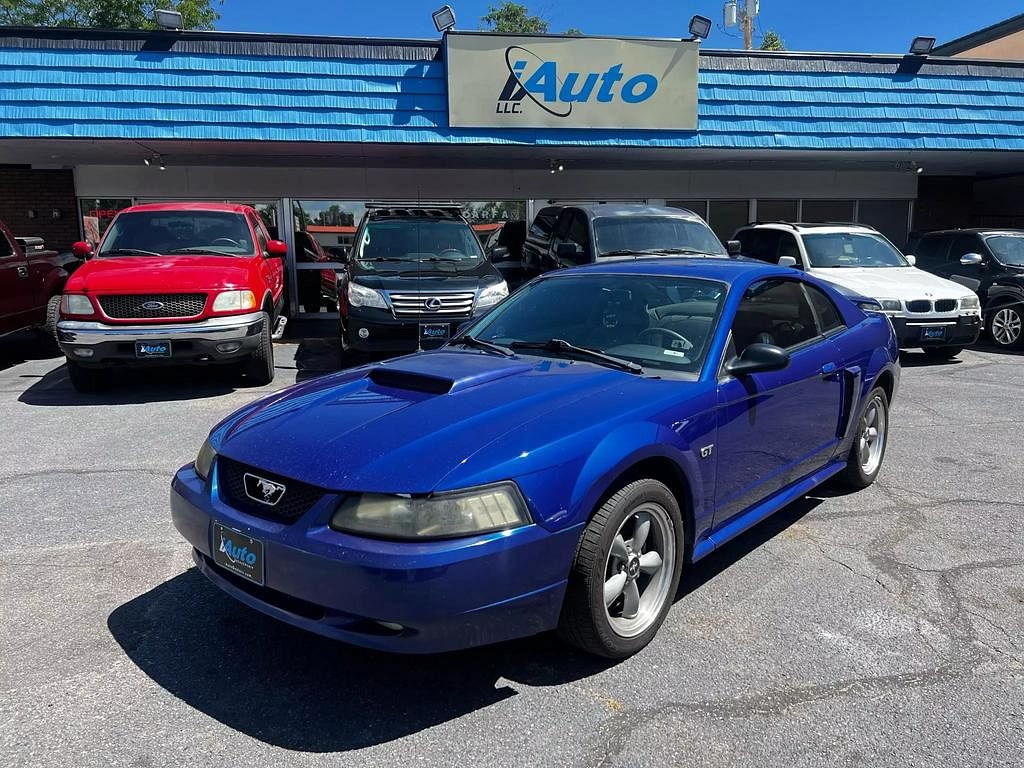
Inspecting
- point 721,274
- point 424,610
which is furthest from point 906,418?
point 424,610

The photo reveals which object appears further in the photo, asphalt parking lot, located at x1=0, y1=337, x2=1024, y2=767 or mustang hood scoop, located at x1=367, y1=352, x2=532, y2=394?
mustang hood scoop, located at x1=367, y1=352, x2=532, y2=394

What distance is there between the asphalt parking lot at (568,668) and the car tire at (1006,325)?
7570 mm

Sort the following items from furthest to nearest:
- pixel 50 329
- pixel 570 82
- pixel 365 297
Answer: pixel 570 82
pixel 50 329
pixel 365 297

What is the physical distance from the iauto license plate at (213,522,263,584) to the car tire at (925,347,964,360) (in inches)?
391

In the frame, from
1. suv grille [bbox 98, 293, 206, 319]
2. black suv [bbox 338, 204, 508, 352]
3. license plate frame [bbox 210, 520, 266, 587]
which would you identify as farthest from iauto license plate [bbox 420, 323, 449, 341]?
A: license plate frame [bbox 210, 520, 266, 587]

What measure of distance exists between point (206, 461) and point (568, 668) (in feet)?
5.45

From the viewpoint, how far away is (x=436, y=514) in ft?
8.30

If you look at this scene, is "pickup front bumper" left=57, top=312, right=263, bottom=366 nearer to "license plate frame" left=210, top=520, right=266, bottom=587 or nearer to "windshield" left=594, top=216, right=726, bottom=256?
"windshield" left=594, top=216, right=726, bottom=256

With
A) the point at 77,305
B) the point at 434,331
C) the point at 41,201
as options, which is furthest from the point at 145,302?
the point at 41,201

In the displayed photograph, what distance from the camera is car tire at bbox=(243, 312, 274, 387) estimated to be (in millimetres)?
8109

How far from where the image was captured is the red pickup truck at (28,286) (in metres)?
9.26

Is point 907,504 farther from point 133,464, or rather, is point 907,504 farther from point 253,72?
point 253,72

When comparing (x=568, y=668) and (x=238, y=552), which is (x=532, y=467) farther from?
(x=238, y=552)

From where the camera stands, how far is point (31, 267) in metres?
9.86
